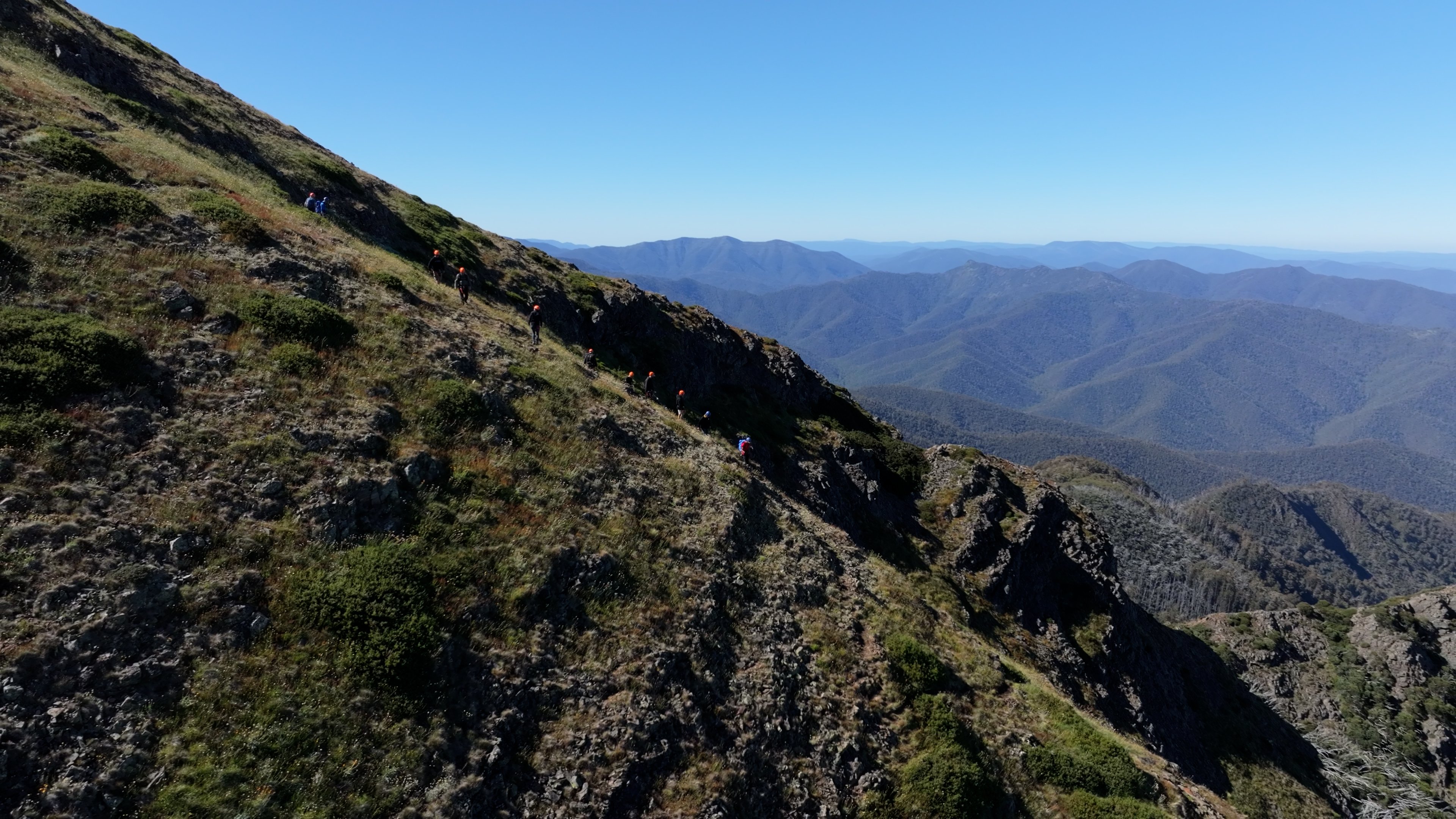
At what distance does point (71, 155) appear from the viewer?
77.5 feet

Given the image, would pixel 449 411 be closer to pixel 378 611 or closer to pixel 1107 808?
pixel 378 611

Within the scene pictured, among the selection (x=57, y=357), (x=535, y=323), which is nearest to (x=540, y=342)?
(x=535, y=323)

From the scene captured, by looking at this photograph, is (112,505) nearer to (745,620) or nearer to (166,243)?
(166,243)

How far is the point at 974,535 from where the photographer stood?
48281 millimetres

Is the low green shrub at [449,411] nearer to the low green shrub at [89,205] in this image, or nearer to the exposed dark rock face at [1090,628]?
the low green shrub at [89,205]

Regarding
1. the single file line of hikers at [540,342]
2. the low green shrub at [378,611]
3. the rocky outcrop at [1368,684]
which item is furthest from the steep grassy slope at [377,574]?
the rocky outcrop at [1368,684]

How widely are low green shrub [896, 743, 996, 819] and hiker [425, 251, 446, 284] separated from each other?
32904 millimetres

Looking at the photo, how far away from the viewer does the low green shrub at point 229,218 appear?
24.8m

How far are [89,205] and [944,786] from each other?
34.5 metres

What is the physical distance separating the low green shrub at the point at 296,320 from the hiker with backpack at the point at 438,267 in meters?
11.7

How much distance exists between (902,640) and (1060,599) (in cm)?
3445

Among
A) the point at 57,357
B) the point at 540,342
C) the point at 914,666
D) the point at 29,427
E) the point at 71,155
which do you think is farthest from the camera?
the point at 540,342

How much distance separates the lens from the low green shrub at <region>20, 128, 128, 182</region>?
23.1 m

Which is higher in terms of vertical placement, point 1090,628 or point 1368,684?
point 1090,628
